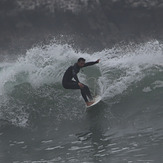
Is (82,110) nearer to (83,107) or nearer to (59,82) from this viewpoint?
(83,107)

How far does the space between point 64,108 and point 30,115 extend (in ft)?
3.35

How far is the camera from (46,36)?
30.2 meters

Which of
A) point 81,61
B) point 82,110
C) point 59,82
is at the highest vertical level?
point 81,61

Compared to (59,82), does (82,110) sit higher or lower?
lower

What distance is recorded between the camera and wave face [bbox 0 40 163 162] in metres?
9.77

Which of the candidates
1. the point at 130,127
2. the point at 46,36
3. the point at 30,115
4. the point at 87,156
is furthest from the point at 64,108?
the point at 46,36

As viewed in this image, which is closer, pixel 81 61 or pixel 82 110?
pixel 81 61

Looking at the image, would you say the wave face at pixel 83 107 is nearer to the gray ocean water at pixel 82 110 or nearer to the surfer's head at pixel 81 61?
the gray ocean water at pixel 82 110

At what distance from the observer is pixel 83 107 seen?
1274 centimetres

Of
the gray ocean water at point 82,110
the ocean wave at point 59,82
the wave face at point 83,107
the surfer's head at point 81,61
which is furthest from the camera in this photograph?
the ocean wave at point 59,82

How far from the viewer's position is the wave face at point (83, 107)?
32.1 feet

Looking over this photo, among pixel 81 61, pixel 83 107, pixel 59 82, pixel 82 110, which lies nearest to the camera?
pixel 81 61

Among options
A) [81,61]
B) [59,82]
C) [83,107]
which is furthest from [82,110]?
[59,82]

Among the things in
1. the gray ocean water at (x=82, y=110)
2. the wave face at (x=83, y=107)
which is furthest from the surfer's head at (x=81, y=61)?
the wave face at (x=83, y=107)
